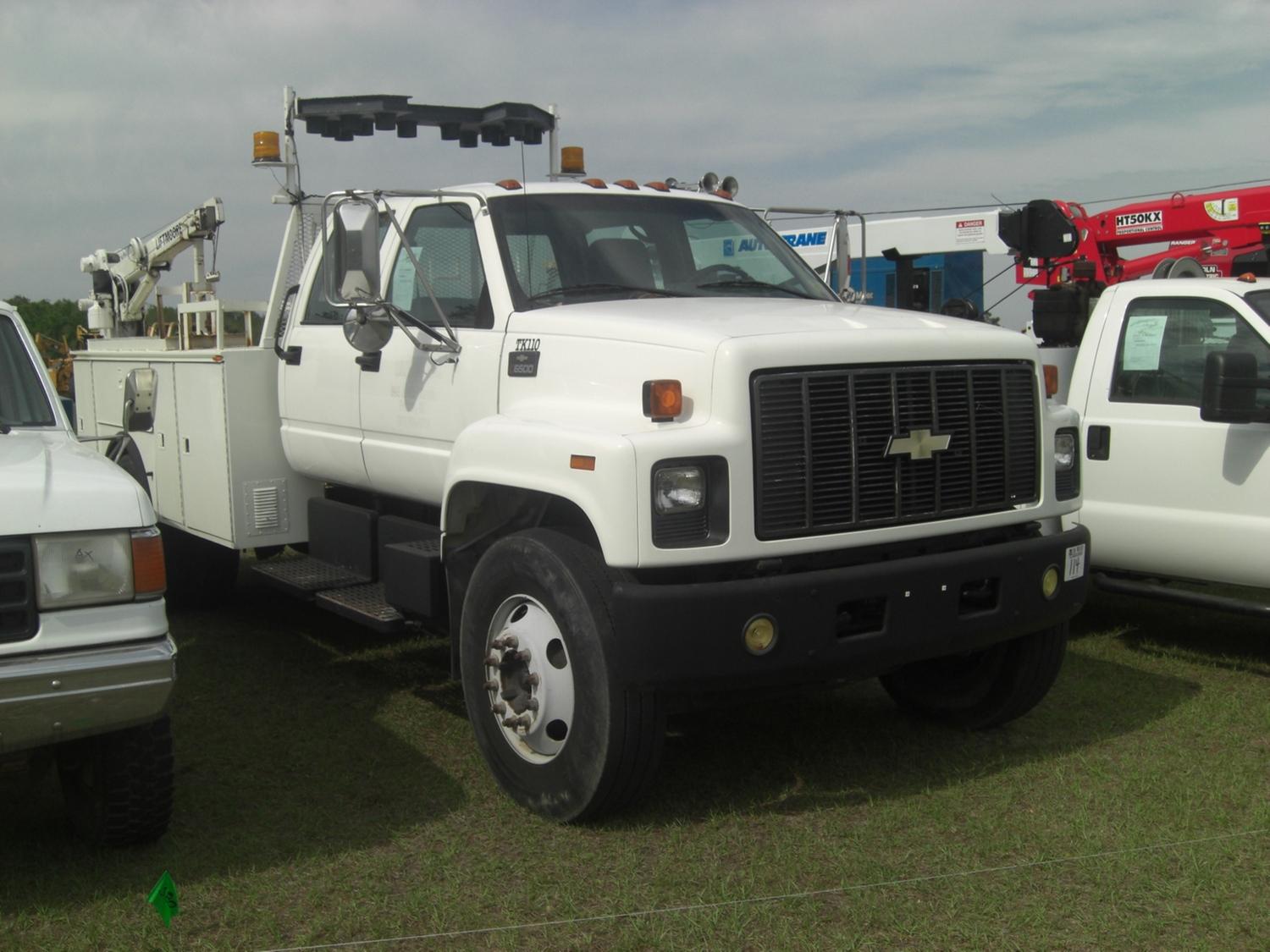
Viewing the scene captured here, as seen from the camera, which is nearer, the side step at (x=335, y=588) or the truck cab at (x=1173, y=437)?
the side step at (x=335, y=588)

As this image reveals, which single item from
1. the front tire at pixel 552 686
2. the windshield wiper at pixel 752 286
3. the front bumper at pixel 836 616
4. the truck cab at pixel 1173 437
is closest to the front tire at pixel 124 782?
the front tire at pixel 552 686

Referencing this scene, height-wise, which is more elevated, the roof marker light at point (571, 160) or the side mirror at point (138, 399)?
the roof marker light at point (571, 160)

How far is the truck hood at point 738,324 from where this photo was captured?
182 inches

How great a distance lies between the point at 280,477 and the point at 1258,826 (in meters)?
4.68

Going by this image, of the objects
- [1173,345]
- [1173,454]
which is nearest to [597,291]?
[1173,454]

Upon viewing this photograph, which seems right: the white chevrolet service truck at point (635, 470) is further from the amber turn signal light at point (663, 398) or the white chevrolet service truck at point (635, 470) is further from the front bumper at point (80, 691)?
the front bumper at point (80, 691)

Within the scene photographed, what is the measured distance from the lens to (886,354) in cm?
466

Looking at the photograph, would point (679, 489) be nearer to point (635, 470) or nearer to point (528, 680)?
point (635, 470)

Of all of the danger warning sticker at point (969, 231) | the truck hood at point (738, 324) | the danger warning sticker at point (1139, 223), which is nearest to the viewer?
the truck hood at point (738, 324)

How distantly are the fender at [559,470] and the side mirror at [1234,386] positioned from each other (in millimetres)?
3415

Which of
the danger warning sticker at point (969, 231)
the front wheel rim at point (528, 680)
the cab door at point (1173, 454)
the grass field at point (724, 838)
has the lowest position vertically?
the grass field at point (724, 838)

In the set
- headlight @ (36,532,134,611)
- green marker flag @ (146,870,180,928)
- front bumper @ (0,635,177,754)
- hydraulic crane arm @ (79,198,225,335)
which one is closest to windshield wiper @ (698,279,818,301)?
headlight @ (36,532,134,611)

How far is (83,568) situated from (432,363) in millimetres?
1984

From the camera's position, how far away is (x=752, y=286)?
5.84m
